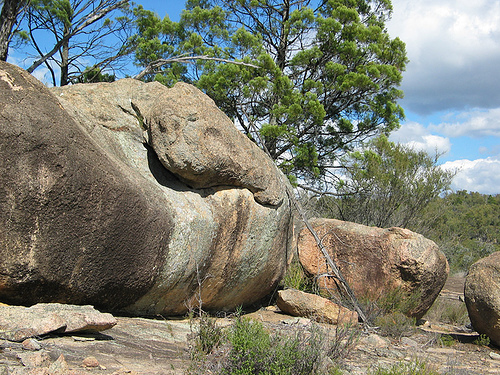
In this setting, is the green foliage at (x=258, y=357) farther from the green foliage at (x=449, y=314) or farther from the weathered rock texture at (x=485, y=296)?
the green foliage at (x=449, y=314)

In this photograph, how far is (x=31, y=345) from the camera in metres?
3.49

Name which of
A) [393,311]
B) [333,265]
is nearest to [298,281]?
[333,265]

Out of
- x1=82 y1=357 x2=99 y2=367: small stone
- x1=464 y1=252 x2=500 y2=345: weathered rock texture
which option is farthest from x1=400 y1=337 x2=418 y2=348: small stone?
x1=82 y1=357 x2=99 y2=367: small stone

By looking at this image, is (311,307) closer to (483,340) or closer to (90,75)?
(483,340)

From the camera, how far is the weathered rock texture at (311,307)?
7.66 m

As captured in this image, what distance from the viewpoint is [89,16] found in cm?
1271

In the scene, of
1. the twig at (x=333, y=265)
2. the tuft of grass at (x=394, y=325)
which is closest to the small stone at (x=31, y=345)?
the twig at (x=333, y=265)

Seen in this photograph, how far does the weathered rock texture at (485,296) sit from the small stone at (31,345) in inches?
254

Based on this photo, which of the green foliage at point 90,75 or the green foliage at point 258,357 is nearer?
the green foliage at point 258,357

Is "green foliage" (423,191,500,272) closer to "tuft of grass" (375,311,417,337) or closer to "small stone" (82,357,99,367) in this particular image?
"tuft of grass" (375,311,417,337)

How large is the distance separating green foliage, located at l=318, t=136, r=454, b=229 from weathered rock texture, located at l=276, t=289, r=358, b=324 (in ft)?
27.4

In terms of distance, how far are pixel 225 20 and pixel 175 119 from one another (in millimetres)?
13757

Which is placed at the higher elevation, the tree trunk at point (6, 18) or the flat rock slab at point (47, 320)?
the tree trunk at point (6, 18)

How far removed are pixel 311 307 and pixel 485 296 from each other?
8.70 ft
